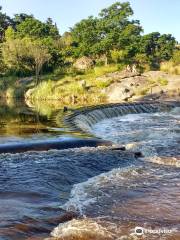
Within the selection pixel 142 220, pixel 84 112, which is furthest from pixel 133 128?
pixel 142 220

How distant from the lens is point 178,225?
7660 mm

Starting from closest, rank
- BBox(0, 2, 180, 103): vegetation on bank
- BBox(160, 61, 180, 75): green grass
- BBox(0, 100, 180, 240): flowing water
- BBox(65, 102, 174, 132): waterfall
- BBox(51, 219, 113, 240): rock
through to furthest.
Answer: BBox(51, 219, 113, 240): rock
BBox(0, 100, 180, 240): flowing water
BBox(65, 102, 174, 132): waterfall
BBox(0, 2, 180, 103): vegetation on bank
BBox(160, 61, 180, 75): green grass

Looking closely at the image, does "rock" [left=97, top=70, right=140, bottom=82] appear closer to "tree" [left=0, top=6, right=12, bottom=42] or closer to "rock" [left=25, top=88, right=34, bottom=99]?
"rock" [left=25, top=88, right=34, bottom=99]

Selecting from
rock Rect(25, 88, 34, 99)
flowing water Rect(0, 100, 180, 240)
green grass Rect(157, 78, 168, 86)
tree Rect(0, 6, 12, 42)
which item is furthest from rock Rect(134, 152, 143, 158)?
tree Rect(0, 6, 12, 42)

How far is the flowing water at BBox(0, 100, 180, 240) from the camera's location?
750cm

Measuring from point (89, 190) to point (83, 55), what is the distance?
43.7 m

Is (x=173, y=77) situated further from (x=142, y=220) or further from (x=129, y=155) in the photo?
(x=142, y=220)

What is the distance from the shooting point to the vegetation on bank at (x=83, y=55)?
1676 inches

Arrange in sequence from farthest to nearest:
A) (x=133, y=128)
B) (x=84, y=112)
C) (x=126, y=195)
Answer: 1. (x=84, y=112)
2. (x=133, y=128)
3. (x=126, y=195)

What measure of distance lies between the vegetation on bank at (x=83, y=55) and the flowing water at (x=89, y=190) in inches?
990

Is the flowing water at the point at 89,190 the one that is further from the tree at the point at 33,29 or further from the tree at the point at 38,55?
the tree at the point at 33,29

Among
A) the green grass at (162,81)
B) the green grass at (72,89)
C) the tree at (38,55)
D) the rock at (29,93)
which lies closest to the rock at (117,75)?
the green grass at (72,89)

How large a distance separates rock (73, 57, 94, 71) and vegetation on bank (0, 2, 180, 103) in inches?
9.3

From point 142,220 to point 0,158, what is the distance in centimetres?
626
